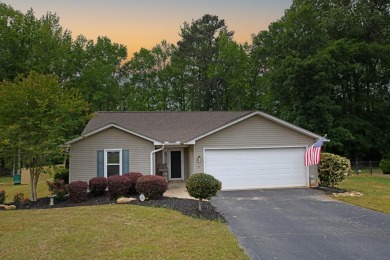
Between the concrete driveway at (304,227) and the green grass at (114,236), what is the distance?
0.76 meters

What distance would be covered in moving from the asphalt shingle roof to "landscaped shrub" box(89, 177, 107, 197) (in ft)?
13.4

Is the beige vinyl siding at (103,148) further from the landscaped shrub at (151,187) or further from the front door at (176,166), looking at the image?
the landscaped shrub at (151,187)

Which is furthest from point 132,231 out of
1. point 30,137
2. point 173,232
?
point 30,137

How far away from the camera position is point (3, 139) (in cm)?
1314

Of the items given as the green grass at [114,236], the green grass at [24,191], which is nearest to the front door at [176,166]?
the green grass at [24,191]

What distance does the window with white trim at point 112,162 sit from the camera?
1625 centimetres

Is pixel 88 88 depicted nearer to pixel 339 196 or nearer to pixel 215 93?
pixel 215 93

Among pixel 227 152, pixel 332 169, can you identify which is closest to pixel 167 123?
pixel 227 152

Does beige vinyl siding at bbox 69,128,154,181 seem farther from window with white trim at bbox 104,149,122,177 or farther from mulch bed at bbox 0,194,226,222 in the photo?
mulch bed at bbox 0,194,226,222

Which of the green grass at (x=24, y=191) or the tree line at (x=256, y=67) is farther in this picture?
the tree line at (x=256, y=67)

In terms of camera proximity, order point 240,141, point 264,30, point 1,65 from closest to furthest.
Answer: point 240,141, point 1,65, point 264,30

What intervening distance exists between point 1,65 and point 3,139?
22.7 metres

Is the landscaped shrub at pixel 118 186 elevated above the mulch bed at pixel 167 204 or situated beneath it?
elevated above

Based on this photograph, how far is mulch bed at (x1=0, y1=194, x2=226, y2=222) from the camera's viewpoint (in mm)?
10305
